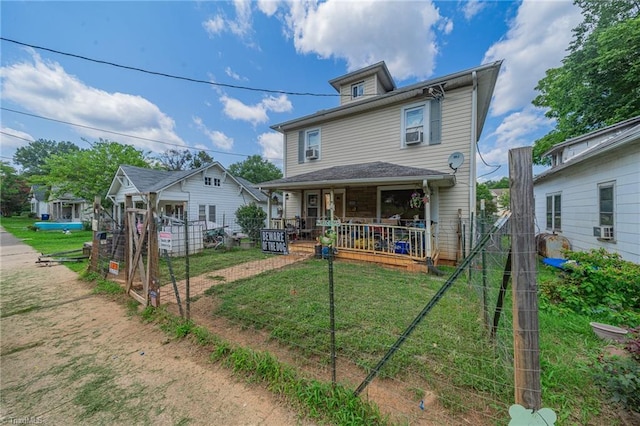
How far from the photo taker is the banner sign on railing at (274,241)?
3428 mm

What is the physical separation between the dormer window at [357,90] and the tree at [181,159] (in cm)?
3053

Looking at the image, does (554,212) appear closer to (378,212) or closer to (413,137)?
(413,137)

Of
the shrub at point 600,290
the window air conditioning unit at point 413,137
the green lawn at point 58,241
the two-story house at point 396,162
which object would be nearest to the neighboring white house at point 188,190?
the green lawn at point 58,241

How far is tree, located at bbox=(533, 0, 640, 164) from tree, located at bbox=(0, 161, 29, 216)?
52825 millimetres

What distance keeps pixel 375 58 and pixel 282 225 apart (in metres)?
8.64

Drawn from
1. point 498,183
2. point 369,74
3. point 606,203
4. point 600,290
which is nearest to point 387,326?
point 600,290

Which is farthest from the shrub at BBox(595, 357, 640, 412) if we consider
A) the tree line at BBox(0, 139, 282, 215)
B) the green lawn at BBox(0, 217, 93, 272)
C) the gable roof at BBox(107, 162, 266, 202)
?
the tree line at BBox(0, 139, 282, 215)

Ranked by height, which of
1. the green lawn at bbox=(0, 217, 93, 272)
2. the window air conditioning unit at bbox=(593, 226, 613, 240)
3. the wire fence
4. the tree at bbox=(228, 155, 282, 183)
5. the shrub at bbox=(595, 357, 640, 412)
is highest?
the tree at bbox=(228, 155, 282, 183)

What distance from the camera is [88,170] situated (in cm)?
1750

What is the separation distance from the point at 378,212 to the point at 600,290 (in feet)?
18.9

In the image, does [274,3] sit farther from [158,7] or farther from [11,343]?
[11,343]

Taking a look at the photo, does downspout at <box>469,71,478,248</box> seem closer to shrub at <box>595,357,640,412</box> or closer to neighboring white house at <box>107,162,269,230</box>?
shrub at <box>595,357,640,412</box>

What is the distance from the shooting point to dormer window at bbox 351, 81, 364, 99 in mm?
10745

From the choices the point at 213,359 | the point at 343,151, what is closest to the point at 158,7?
the point at 343,151
